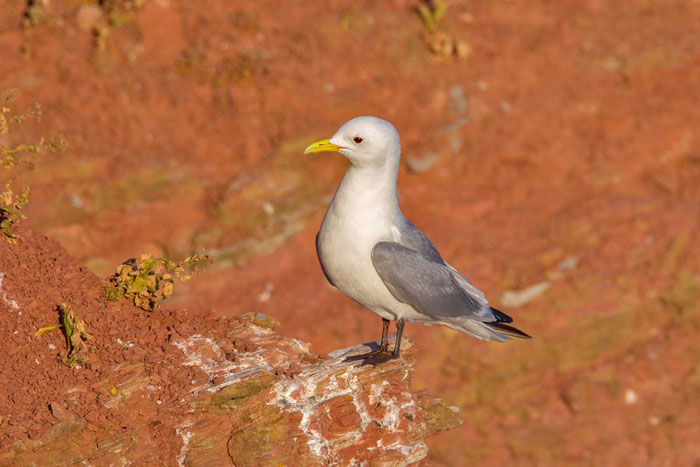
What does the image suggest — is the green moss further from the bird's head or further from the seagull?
the bird's head

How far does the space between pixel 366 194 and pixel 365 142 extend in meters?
0.51

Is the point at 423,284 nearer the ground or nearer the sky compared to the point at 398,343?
nearer the sky

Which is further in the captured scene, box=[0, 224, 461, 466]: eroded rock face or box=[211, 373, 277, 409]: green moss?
box=[211, 373, 277, 409]: green moss

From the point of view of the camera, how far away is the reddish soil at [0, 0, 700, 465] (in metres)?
16.5

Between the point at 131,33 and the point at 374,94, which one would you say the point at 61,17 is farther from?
the point at 374,94

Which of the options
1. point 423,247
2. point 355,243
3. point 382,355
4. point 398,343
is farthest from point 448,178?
point 355,243

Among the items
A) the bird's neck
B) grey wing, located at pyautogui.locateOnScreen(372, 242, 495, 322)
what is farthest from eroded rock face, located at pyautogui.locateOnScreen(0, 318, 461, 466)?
the bird's neck

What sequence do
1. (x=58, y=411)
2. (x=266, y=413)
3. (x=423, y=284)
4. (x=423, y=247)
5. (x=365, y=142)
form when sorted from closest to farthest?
(x=58, y=411), (x=266, y=413), (x=365, y=142), (x=423, y=284), (x=423, y=247)

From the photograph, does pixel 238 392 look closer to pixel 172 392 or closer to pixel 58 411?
pixel 172 392

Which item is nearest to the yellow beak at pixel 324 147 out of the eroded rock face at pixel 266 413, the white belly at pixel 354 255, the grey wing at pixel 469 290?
the white belly at pixel 354 255

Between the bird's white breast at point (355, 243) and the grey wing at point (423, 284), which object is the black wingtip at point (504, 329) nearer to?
the grey wing at point (423, 284)

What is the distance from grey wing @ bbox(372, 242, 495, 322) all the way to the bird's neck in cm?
36

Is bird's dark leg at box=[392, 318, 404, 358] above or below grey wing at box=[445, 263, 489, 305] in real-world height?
below

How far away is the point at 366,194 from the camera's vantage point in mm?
7887
